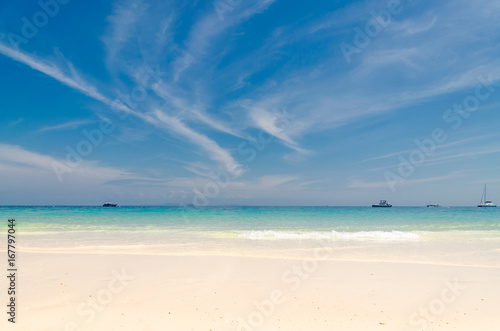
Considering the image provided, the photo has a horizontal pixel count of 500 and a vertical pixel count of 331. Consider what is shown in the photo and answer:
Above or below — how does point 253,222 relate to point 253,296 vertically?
above

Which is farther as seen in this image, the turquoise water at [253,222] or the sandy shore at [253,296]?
the turquoise water at [253,222]

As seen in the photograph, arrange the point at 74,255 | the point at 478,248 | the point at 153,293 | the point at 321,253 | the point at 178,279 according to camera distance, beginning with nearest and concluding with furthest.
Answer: the point at 153,293 → the point at 178,279 → the point at 74,255 → the point at 321,253 → the point at 478,248

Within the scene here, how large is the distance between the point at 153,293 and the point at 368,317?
458 centimetres

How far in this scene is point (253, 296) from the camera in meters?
6.73

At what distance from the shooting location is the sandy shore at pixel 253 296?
5340mm

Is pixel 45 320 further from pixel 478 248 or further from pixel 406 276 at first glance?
pixel 478 248

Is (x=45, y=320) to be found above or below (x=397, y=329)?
above

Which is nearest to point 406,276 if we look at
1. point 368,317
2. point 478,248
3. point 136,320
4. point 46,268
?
point 368,317

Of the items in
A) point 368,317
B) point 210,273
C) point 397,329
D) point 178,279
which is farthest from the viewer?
point 210,273

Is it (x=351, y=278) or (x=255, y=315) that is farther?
(x=351, y=278)

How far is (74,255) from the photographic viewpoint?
11.6 metres

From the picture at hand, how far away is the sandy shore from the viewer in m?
5.34

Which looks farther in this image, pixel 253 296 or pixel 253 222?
pixel 253 222

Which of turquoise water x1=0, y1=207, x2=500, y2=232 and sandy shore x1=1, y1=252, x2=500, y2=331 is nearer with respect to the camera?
sandy shore x1=1, y1=252, x2=500, y2=331
